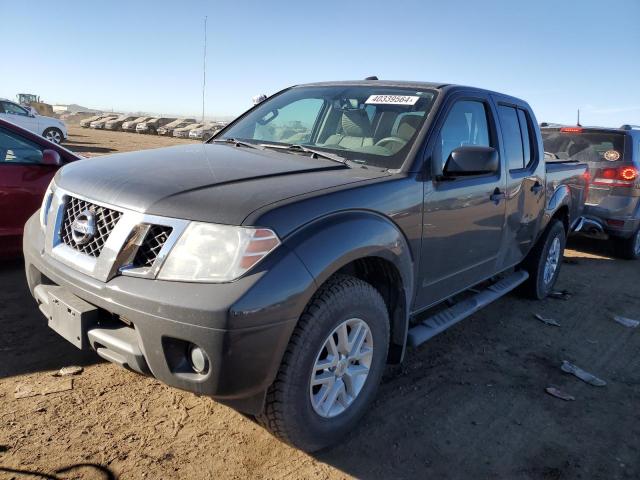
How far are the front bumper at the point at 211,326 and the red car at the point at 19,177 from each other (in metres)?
2.81

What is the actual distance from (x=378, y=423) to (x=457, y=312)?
42.8 inches

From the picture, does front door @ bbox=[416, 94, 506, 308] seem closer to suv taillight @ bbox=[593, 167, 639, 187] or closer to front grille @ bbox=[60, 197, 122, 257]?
front grille @ bbox=[60, 197, 122, 257]

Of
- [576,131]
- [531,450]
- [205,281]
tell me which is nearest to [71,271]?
[205,281]

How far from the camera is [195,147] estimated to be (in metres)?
3.58

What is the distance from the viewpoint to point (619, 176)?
7.03 metres

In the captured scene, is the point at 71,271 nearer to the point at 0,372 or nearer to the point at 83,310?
the point at 83,310

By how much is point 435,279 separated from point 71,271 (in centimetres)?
206

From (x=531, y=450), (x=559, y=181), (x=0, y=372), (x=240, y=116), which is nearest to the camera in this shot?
(x=531, y=450)

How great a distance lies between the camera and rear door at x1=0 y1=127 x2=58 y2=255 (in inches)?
179

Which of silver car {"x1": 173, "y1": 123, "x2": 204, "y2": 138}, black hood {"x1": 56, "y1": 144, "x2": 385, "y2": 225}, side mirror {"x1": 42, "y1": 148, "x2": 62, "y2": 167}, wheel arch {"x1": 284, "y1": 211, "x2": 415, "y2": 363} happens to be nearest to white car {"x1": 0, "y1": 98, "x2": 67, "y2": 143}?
silver car {"x1": 173, "y1": 123, "x2": 204, "y2": 138}

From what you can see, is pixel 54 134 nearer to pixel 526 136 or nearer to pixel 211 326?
pixel 526 136

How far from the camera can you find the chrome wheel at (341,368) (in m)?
2.50

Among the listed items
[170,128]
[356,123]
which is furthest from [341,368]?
[170,128]

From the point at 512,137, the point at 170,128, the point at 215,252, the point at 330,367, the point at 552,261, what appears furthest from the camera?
the point at 170,128
